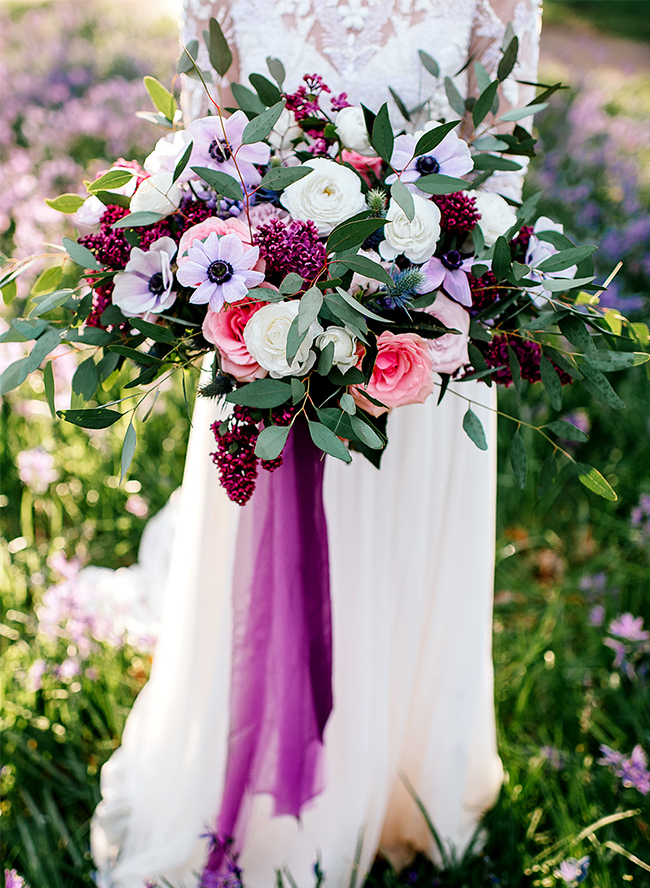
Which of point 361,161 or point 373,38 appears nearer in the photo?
point 361,161

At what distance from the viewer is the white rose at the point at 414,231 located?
877 millimetres

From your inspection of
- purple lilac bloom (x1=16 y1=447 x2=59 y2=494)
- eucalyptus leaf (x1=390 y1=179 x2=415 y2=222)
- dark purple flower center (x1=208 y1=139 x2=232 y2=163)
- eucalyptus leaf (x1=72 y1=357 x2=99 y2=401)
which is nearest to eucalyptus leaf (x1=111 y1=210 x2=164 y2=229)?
dark purple flower center (x1=208 y1=139 x2=232 y2=163)

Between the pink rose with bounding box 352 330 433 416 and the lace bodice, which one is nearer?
the pink rose with bounding box 352 330 433 416

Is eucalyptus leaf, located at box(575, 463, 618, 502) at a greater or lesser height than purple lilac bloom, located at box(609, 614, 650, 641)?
greater

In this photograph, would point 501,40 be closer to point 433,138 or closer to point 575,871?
point 433,138

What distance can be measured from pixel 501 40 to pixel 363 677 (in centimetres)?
129

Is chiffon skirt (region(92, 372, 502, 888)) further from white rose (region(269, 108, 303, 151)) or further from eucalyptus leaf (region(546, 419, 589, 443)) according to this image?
white rose (region(269, 108, 303, 151))

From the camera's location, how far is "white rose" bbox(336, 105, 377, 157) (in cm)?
98

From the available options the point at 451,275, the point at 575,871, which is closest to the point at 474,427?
the point at 451,275

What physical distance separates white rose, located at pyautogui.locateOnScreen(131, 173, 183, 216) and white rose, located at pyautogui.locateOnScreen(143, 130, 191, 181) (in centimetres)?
3

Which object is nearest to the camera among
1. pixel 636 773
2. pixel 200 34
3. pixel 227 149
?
pixel 227 149

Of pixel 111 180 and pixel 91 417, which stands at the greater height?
pixel 111 180

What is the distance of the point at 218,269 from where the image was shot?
2.77 feet

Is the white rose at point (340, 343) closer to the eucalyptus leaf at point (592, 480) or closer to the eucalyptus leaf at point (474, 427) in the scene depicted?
the eucalyptus leaf at point (474, 427)
